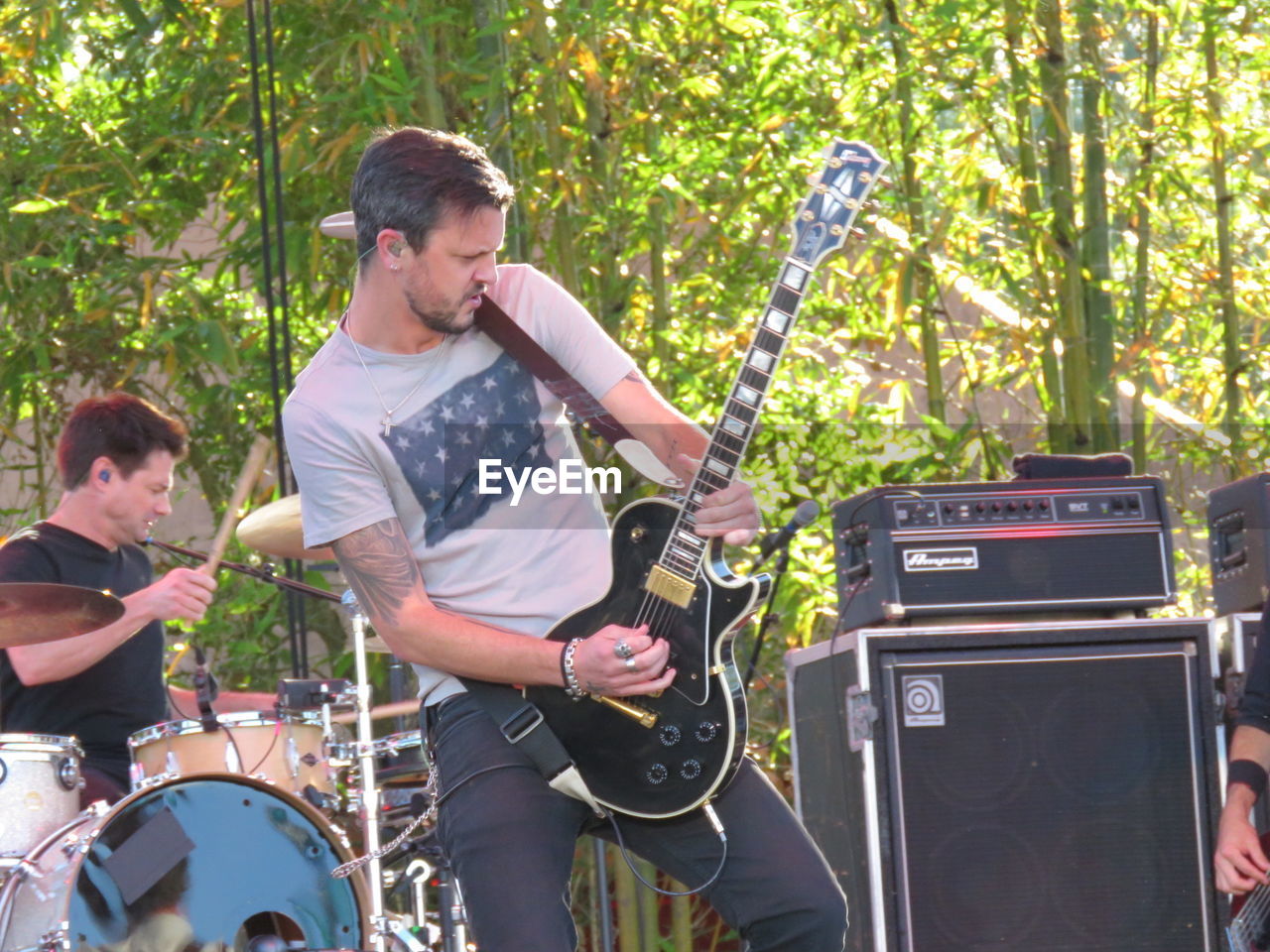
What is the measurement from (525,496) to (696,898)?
9.11 feet

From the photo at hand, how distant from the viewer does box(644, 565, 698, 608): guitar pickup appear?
2385 mm

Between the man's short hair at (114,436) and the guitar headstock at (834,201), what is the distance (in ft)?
7.36

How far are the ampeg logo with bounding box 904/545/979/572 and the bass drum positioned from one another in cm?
140

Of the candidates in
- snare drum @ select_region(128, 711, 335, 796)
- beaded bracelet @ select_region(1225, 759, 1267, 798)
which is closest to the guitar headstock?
beaded bracelet @ select_region(1225, 759, 1267, 798)

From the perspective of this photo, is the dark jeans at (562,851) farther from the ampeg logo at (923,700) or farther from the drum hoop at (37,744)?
the drum hoop at (37,744)

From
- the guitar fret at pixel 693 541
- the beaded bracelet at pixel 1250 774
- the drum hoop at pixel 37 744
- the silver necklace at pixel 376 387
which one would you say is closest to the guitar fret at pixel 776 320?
the guitar fret at pixel 693 541

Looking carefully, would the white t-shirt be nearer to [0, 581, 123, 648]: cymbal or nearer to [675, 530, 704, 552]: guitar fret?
[675, 530, 704, 552]: guitar fret

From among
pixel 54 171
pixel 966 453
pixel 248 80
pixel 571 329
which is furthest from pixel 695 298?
pixel 571 329

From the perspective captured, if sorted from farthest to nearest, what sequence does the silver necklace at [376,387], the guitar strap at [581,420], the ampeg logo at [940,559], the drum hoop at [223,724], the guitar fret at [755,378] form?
the drum hoop at [223,724], the ampeg logo at [940,559], the guitar fret at [755,378], the silver necklace at [376,387], the guitar strap at [581,420]

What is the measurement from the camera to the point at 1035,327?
15.5 feet

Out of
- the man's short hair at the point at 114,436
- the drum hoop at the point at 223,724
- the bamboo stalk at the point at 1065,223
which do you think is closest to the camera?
A: the drum hoop at the point at 223,724

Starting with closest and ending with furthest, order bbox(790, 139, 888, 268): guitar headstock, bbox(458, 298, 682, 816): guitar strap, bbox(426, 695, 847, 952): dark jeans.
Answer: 1. bbox(426, 695, 847, 952): dark jeans
2. bbox(458, 298, 682, 816): guitar strap
3. bbox(790, 139, 888, 268): guitar headstock

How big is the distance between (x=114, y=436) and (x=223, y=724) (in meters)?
0.94

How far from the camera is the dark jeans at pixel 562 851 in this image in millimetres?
2217
